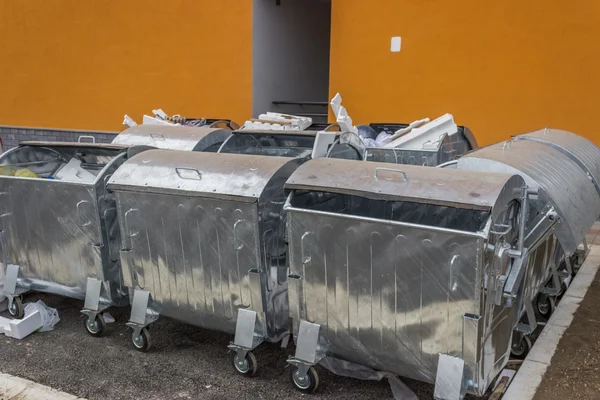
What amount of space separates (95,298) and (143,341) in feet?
1.60

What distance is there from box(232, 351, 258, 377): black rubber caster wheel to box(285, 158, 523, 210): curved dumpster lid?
114 cm

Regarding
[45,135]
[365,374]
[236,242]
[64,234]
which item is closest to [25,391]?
[64,234]

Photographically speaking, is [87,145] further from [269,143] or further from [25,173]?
[269,143]

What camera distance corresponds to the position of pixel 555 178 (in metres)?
3.79

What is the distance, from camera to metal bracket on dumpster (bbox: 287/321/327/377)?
126 inches

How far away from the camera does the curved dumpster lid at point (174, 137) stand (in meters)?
5.35

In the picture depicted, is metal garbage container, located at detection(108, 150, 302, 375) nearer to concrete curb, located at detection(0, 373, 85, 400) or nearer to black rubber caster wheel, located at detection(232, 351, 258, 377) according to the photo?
black rubber caster wheel, located at detection(232, 351, 258, 377)

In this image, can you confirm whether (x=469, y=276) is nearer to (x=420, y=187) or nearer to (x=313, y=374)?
(x=420, y=187)

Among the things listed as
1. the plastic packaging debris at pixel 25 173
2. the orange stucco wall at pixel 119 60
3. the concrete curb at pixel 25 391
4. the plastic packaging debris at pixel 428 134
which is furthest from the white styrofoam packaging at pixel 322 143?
the orange stucco wall at pixel 119 60

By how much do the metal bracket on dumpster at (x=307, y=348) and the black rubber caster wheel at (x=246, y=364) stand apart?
334mm

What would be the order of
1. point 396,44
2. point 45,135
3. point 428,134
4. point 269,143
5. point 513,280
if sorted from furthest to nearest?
point 45,135, point 396,44, point 428,134, point 269,143, point 513,280

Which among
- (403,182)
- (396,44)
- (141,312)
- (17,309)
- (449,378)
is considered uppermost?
(396,44)

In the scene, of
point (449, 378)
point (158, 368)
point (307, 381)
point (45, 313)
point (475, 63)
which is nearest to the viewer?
point (449, 378)

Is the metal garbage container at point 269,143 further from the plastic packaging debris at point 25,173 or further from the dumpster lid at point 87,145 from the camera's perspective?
the plastic packaging debris at point 25,173
